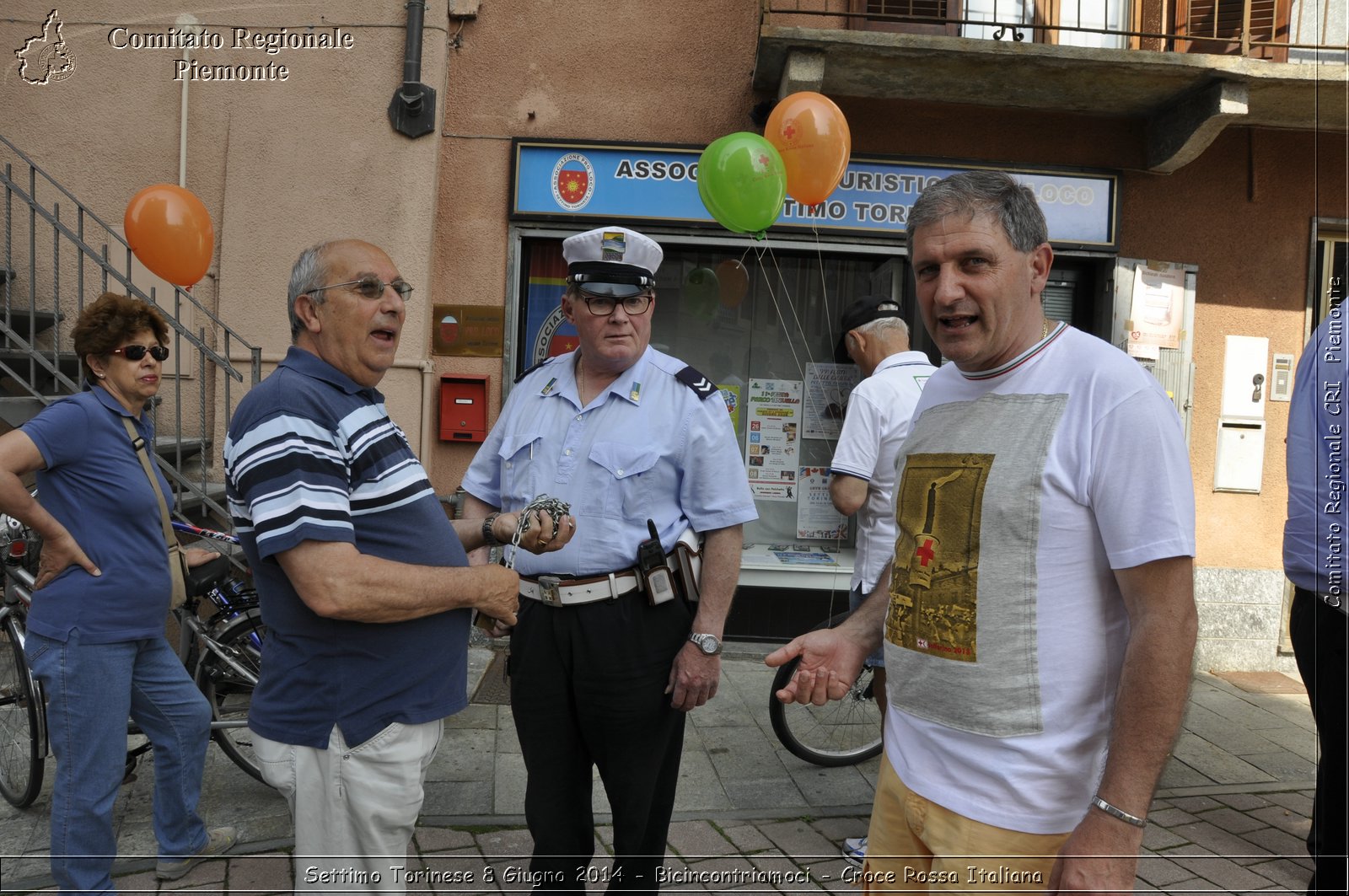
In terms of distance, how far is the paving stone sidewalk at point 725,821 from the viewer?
3441 millimetres

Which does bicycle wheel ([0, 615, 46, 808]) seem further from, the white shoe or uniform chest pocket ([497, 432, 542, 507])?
the white shoe

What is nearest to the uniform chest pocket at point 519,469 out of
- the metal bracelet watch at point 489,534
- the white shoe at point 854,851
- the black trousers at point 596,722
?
the metal bracelet watch at point 489,534

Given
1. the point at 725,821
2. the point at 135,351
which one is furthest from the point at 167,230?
the point at 725,821

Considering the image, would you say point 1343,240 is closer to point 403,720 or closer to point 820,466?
point 820,466

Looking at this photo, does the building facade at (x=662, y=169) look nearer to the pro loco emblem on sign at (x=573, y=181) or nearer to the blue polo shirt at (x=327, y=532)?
the pro loco emblem on sign at (x=573, y=181)

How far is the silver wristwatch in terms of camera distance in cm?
285

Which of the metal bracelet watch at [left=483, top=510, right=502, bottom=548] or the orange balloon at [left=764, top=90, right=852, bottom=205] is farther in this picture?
the orange balloon at [left=764, top=90, right=852, bottom=205]

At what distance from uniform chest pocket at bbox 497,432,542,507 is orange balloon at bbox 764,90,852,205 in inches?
110

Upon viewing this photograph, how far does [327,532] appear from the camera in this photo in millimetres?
1969

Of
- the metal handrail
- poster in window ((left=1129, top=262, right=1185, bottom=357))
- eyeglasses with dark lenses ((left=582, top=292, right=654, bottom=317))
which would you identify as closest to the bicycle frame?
eyeglasses with dark lenses ((left=582, top=292, right=654, bottom=317))

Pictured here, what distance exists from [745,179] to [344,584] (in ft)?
11.5

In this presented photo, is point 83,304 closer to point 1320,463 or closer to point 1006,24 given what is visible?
point 1006,24

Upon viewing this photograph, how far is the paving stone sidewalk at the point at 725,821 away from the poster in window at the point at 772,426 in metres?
2.24

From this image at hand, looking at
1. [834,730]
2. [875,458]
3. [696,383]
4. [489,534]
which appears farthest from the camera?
[834,730]
